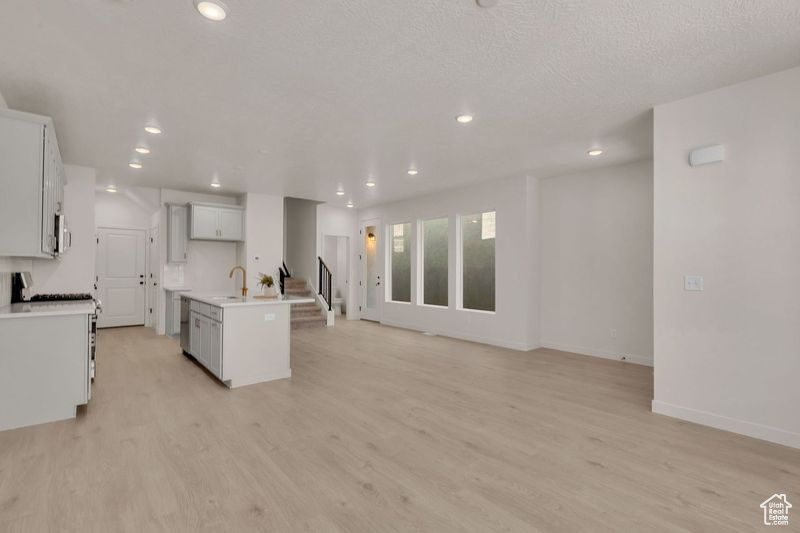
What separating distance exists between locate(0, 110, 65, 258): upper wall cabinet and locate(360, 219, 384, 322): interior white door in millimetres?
6362

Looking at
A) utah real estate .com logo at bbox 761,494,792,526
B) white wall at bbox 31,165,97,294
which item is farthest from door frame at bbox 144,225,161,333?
utah real estate .com logo at bbox 761,494,792,526

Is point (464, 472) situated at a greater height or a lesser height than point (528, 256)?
lesser

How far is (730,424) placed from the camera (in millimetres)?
3209

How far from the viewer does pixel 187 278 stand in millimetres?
7805

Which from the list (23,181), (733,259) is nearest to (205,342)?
(23,181)

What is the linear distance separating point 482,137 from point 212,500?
4.10 m

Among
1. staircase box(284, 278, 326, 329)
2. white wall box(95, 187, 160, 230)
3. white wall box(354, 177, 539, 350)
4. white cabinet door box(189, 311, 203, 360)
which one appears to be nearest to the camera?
white cabinet door box(189, 311, 203, 360)

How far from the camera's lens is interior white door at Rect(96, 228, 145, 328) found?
27.1ft

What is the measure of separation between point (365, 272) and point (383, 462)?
739cm

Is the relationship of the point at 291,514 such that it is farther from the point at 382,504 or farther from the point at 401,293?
the point at 401,293

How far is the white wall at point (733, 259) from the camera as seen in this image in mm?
2988

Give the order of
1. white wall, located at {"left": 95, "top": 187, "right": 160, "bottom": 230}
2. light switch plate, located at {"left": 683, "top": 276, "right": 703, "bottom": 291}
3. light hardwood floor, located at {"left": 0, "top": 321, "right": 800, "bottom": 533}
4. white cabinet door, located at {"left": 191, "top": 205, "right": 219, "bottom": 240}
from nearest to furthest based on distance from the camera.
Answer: light hardwood floor, located at {"left": 0, "top": 321, "right": 800, "bottom": 533} < light switch plate, located at {"left": 683, "top": 276, "right": 703, "bottom": 291} < white cabinet door, located at {"left": 191, "top": 205, "right": 219, "bottom": 240} < white wall, located at {"left": 95, "top": 187, "right": 160, "bottom": 230}

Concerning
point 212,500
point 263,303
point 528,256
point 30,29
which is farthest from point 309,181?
point 212,500

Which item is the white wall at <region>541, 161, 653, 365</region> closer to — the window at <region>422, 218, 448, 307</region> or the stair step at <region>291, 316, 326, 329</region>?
the window at <region>422, 218, 448, 307</region>
